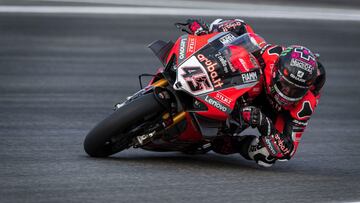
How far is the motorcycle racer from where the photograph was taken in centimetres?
625

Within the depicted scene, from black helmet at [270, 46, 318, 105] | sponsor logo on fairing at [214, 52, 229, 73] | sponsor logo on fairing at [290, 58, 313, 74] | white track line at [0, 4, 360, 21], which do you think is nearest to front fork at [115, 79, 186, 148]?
sponsor logo on fairing at [214, 52, 229, 73]

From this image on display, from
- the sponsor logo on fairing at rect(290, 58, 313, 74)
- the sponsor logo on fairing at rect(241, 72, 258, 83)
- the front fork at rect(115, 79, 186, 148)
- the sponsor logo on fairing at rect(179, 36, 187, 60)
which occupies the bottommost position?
the front fork at rect(115, 79, 186, 148)

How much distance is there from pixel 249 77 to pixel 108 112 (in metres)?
2.77

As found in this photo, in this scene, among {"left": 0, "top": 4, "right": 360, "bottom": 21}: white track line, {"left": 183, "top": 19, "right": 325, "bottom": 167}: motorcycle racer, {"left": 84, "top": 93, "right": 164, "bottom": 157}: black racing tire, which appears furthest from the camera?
{"left": 0, "top": 4, "right": 360, "bottom": 21}: white track line

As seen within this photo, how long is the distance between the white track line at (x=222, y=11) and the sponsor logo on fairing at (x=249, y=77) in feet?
22.0

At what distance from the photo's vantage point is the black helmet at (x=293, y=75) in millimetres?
6195

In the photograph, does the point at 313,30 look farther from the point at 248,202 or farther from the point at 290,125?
the point at 248,202

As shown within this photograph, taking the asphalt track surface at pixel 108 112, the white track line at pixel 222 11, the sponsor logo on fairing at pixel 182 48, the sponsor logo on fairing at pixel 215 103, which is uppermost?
the sponsor logo on fairing at pixel 182 48

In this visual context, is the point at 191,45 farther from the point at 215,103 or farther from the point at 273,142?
the point at 273,142

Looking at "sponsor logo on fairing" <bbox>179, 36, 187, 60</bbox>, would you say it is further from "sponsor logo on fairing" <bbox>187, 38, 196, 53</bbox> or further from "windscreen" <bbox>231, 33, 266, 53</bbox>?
"windscreen" <bbox>231, 33, 266, 53</bbox>

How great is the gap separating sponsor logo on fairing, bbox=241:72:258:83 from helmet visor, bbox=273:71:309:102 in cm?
15

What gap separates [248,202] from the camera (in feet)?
18.8

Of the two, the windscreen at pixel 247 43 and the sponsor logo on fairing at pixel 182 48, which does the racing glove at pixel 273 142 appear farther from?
the sponsor logo on fairing at pixel 182 48

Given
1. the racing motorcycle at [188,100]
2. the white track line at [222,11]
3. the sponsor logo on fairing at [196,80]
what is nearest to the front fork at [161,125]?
the racing motorcycle at [188,100]
